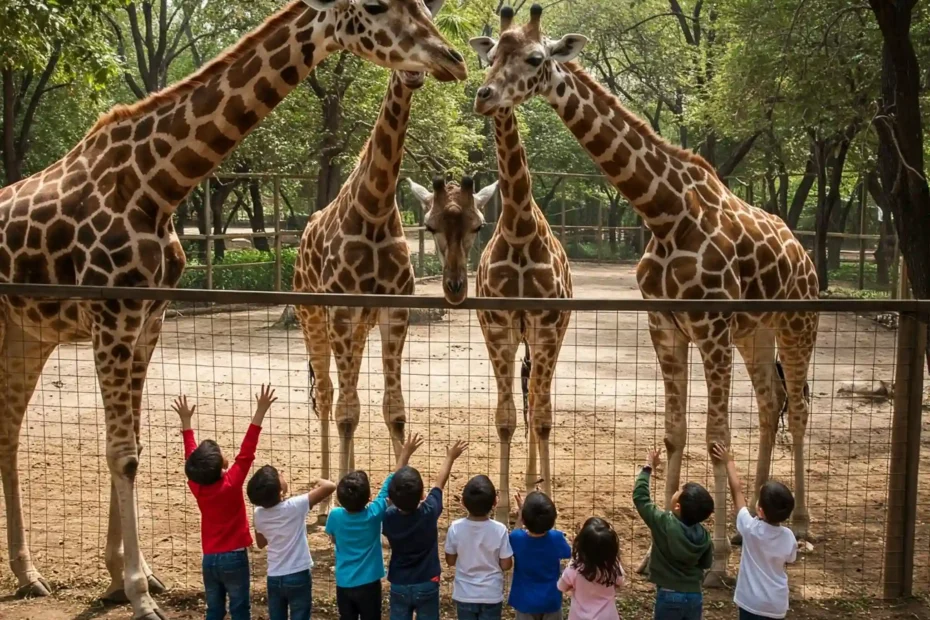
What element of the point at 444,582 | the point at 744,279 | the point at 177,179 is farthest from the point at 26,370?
the point at 744,279

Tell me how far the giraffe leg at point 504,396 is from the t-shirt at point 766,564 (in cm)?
256

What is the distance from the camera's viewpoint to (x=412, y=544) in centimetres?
398

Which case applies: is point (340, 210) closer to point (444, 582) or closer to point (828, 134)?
point (444, 582)

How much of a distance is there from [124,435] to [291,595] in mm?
1584

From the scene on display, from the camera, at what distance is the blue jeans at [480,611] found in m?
4.01

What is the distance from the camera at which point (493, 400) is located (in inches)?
413

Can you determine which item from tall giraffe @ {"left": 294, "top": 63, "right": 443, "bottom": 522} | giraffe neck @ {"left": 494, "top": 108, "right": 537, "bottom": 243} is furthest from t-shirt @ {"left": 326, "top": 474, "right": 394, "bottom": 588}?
giraffe neck @ {"left": 494, "top": 108, "right": 537, "bottom": 243}

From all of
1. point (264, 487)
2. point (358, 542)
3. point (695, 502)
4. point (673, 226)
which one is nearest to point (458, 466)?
point (673, 226)

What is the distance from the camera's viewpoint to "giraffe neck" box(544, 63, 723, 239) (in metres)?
6.00

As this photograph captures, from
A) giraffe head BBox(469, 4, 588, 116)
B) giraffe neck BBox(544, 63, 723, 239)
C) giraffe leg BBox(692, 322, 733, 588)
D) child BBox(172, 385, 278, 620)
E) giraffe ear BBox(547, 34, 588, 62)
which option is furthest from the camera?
giraffe ear BBox(547, 34, 588, 62)

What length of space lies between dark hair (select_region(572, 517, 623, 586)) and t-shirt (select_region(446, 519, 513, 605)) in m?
0.34

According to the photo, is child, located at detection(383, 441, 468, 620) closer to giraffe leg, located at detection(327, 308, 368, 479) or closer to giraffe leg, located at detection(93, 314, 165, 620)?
giraffe leg, located at detection(93, 314, 165, 620)

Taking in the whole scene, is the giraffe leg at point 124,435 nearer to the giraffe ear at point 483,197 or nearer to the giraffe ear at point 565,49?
the giraffe ear at point 483,197

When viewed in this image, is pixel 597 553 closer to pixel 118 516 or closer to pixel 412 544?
pixel 412 544
